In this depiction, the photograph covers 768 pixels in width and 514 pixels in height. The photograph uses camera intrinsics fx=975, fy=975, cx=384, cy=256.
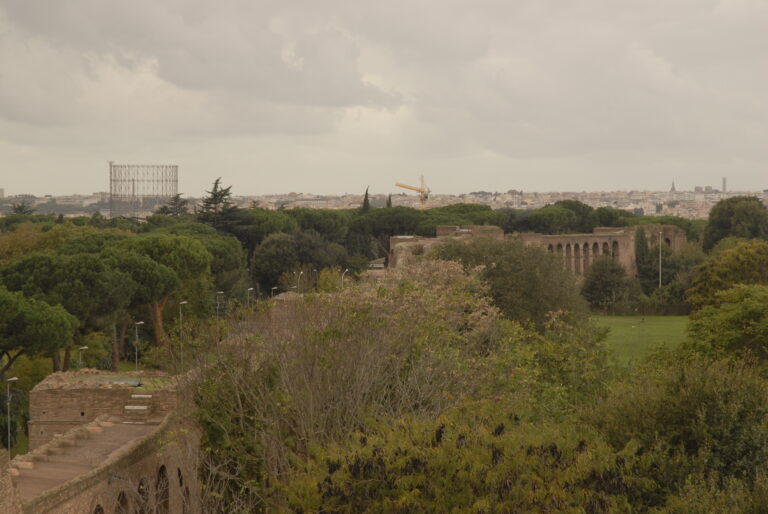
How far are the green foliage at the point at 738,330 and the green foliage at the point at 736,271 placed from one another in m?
18.5

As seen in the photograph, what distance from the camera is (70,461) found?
42.9 ft

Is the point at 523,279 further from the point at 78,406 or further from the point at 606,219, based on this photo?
the point at 606,219

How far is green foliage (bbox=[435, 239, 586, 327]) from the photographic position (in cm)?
2850

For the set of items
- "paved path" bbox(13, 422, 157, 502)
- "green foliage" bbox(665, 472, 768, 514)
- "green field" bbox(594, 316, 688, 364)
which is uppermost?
"green foliage" bbox(665, 472, 768, 514)

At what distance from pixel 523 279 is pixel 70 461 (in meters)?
18.2

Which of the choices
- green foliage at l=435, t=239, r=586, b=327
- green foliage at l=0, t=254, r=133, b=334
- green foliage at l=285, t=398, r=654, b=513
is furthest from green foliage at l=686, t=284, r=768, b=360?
green foliage at l=0, t=254, r=133, b=334

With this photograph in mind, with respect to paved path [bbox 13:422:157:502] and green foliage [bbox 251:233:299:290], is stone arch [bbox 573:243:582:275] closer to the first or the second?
green foliage [bbox 251:233:299:290]

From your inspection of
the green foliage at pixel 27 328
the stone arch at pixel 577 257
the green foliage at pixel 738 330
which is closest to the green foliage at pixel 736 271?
the green foliage at pixel 738 330

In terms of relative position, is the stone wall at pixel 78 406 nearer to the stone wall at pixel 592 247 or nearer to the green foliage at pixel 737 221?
the stone wall at pixel 592 247

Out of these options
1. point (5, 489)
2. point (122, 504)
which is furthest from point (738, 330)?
point (5, 489)

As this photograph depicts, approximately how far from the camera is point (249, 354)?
47.4ft

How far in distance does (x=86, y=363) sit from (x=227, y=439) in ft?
65.6

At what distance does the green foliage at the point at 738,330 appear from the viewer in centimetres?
2373

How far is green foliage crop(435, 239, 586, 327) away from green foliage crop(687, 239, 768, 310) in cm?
1526
